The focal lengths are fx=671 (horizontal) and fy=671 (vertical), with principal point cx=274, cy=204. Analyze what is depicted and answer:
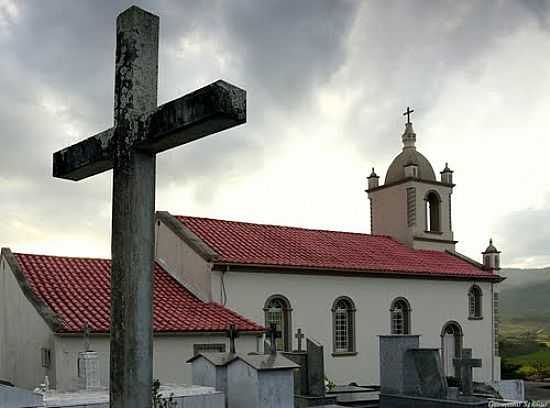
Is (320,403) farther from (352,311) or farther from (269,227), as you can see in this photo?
(269,227)

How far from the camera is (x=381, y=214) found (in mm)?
30453

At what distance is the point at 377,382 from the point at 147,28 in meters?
20.8

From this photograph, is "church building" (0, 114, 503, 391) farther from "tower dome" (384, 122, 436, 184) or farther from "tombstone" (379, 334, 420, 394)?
"tombstone" (379, 334, 420, 394)

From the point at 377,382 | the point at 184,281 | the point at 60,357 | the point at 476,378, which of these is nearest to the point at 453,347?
the point at 476,378

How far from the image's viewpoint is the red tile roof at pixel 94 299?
16141 millimetres

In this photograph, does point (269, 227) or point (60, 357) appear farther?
point (269, 227)

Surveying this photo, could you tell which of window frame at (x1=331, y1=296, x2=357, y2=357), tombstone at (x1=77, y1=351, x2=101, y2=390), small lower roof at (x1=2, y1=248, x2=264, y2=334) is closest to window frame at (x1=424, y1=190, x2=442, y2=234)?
window frame at (x1=331, y1=296, x2=357, y2=357)

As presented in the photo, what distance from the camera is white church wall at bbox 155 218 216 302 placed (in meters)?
19.6

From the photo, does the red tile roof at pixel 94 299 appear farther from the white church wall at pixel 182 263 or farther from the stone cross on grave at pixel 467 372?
the stone cross on grave at pixel 467 372

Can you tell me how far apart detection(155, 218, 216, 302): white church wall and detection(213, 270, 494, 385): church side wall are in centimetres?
45

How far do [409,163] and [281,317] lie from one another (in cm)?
1115

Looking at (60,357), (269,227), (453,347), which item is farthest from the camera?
(453,347)

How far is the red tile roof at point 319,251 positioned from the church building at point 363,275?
0.05 meters

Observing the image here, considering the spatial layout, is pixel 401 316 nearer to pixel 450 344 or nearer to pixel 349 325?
pixel 349 325
